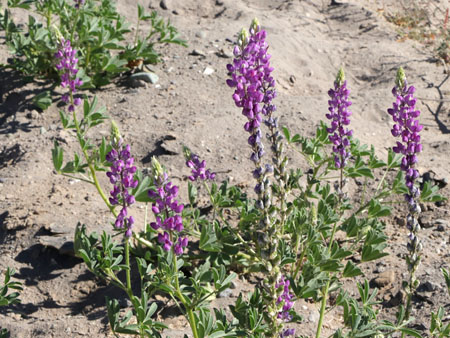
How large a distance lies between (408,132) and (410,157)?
0.42 feet

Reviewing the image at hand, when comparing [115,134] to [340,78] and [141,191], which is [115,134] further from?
[340,78]

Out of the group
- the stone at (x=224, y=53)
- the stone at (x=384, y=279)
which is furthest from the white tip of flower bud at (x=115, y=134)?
the stone at (x=224, y=53)

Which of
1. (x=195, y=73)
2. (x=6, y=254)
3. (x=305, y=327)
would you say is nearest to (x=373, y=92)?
(x=195, y=73)

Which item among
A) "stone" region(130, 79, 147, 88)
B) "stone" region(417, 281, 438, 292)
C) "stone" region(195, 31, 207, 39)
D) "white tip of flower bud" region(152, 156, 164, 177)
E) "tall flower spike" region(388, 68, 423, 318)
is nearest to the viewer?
"white tip of flower bud" region(152, 156, 164, 177)

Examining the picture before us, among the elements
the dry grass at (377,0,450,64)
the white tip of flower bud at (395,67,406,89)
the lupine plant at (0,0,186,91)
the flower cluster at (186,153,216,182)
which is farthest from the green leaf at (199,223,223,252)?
the dry grass at (377,0,450,64)

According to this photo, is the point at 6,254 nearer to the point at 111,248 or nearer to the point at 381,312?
the point at 111,248

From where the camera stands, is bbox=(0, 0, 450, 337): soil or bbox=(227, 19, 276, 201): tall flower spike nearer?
bbox=(227, 19, 276, 201): tall flower spike

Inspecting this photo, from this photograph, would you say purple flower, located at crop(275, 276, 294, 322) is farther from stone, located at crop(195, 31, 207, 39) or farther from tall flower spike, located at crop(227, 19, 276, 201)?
stone, located at crop(195, 31, 207, 39)

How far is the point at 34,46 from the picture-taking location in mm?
6062

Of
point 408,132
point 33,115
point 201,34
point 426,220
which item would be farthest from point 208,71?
point 408,132

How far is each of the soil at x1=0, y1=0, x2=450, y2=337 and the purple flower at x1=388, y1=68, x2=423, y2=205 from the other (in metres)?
1.09

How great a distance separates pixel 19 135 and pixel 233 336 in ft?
11.0

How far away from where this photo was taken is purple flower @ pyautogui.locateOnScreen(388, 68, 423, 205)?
3.08 meters

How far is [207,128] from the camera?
18.3ft
